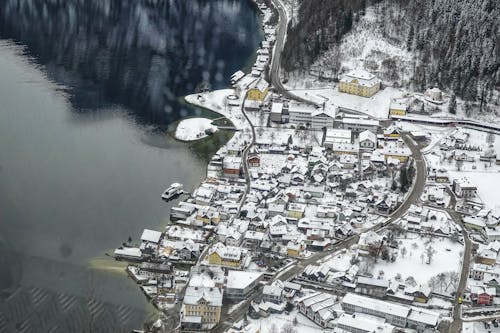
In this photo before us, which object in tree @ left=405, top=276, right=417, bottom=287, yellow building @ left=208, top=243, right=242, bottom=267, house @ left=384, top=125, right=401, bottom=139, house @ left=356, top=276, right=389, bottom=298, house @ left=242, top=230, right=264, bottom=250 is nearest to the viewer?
house @ left=356, top=276, right=389, bottom=298

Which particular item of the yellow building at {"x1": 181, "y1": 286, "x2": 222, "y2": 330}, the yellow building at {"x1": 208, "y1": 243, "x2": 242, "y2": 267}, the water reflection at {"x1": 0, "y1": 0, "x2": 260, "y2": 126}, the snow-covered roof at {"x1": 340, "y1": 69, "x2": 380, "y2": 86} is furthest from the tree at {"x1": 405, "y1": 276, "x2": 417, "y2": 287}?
the water reflection at {"x1": 0, "y1": 0, "x2": 260, "y2": 126}

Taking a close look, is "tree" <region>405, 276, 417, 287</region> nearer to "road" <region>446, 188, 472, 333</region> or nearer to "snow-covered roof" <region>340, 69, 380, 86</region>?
"road" <region>446, 188, 472, 333</region>

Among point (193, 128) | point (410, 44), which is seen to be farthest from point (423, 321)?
point (410, 44)

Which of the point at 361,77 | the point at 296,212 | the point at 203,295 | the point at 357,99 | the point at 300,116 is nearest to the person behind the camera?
the point at 203,295

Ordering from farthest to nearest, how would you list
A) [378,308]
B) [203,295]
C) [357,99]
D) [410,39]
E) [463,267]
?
[410,39] < [357,99] < [463,267] < [378,308] < [203,295]

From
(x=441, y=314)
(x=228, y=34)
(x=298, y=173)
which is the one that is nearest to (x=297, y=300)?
(x=441, y=314)

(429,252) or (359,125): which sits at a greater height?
(359,125)

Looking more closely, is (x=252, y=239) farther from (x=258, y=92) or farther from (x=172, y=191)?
(x=258, y=92)

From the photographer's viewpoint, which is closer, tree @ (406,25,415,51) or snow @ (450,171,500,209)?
snow @ (450,171,500,209)

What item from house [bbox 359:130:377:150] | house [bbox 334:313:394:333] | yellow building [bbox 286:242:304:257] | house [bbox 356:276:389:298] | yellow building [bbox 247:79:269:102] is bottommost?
house [bbox 334:313:394:333]
